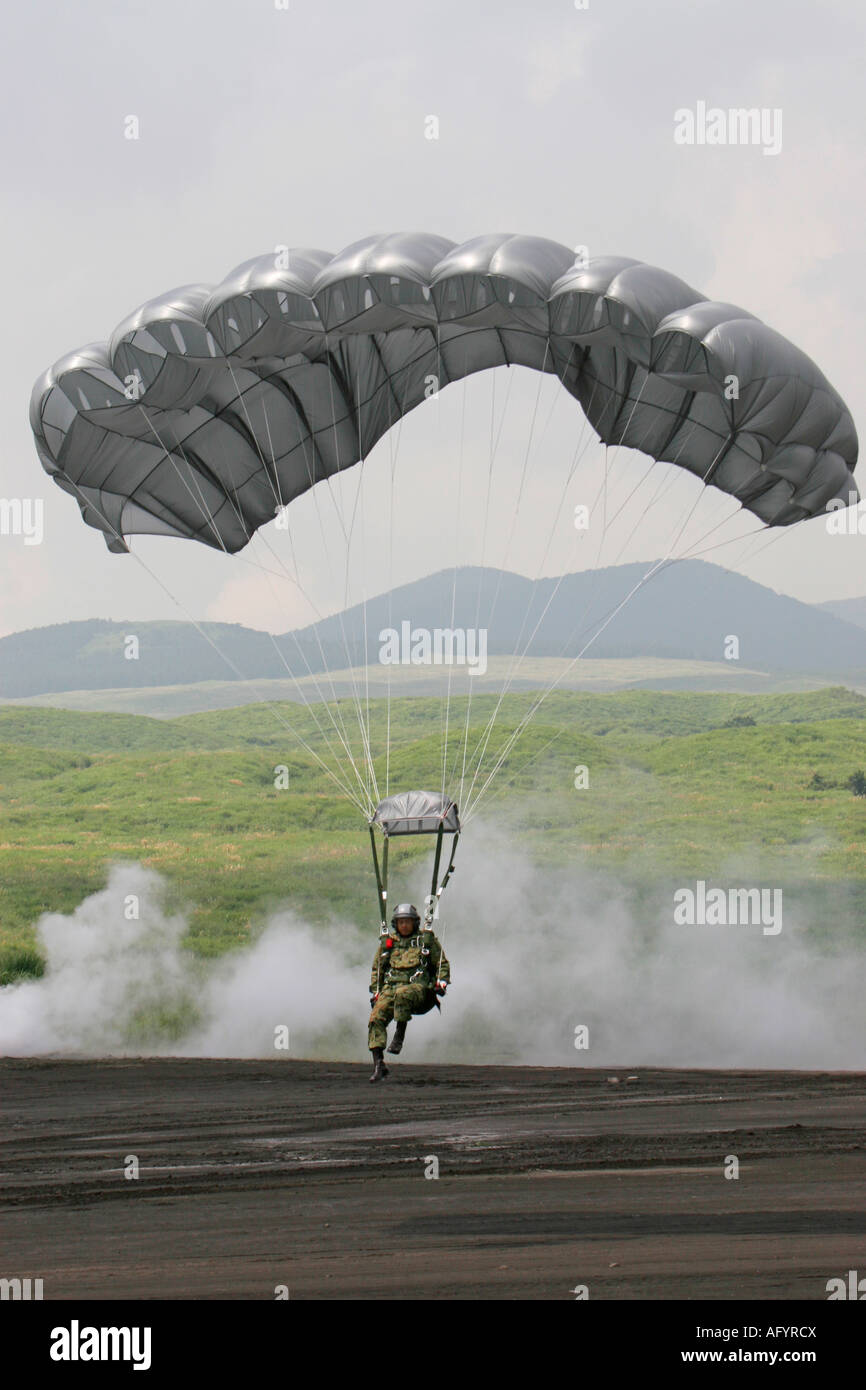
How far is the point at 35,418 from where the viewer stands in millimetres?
19094

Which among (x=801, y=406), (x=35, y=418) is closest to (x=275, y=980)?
(x=35, y=418)

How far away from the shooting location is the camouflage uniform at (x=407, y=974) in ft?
49.3

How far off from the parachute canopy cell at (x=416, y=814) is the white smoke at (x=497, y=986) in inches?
701

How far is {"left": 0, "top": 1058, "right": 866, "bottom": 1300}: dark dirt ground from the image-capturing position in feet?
32.0

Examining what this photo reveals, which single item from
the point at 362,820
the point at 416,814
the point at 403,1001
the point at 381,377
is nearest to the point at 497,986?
the point at 362,820

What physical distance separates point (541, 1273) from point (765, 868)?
2285 inches

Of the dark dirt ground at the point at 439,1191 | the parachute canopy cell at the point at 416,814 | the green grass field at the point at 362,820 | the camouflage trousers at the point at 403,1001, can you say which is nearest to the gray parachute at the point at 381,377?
the parachute canopy cell at the point at 416,814

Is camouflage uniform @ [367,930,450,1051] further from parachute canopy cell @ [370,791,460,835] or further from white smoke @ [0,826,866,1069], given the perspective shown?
white smoke @ [0,826,866,1069]

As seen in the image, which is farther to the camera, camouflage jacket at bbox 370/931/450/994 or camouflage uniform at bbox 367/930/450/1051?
camouflage jacket at bbox 370/931/450/994

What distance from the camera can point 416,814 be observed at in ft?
53.0

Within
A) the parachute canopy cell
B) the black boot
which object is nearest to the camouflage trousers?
the black boot

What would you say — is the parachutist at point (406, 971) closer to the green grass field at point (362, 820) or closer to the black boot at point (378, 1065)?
the black boot at point (378, 1065)

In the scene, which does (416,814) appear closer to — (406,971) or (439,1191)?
(406,971)

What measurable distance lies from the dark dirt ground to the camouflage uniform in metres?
1.48
